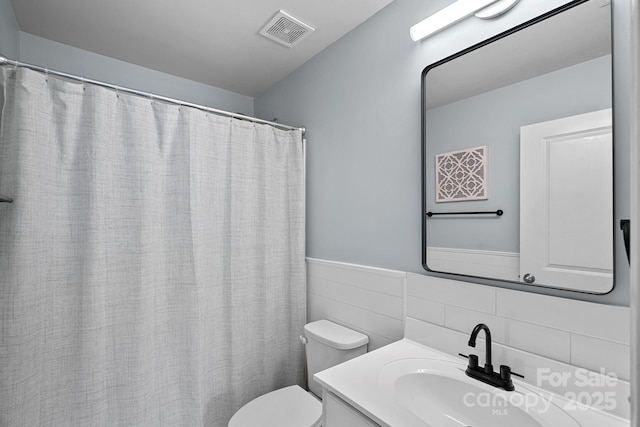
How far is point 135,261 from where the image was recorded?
1473 mm

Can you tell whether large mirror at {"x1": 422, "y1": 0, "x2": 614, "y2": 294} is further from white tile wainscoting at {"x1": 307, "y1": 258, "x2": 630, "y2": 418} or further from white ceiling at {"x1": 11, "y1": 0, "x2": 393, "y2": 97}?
white ceiling at {"x1": 11, "y1": 0, "x2": 393, "y2": 97}

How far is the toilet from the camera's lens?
1393mm

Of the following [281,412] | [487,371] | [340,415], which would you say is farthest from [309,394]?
[487,371]

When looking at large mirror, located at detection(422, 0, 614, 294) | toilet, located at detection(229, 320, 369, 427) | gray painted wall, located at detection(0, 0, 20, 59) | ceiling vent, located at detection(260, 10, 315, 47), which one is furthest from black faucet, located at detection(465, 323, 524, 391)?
gray painted wall, located at detection(0, 0, 20, 59)

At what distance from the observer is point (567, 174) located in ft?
3.23

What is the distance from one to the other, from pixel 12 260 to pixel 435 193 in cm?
172

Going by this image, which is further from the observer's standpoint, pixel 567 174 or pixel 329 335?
pixel 329 335

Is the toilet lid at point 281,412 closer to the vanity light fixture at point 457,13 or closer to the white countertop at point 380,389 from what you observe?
the white countertop at point 380,389

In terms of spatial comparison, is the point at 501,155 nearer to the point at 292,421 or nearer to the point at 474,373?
the point at 474,373

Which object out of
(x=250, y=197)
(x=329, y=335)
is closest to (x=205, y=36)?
(x=250, y=197)

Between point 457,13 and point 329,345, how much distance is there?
158 cm

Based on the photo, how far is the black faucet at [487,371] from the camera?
1006 mm

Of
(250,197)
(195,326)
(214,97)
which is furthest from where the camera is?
(214,97)

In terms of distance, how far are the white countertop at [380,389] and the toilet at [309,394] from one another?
323 mm
